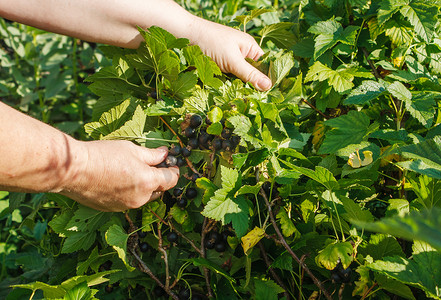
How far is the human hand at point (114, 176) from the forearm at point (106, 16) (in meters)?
0.66

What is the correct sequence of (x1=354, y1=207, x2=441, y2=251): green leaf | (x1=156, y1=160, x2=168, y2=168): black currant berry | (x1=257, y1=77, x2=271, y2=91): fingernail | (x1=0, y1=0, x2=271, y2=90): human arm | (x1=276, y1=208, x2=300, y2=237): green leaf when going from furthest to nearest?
(x1=0, y1=0, x2=271, y2=90): human arm → (x1=257, y1=77, x2=271, y2=91): fingernail → (x1=156, y1=160, x2=168, y2=168): black currant berry → (x1=276, y1=208, x2=300, y2=237): green leaf → (x1=354, y1=207, x2=441, y2=251): green leaf

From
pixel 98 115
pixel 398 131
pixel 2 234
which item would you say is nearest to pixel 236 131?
pixel 398 131

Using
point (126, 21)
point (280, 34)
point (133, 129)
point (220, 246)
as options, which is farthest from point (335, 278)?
point (126, 21)

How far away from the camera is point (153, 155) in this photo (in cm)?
143

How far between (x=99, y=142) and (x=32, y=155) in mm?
259

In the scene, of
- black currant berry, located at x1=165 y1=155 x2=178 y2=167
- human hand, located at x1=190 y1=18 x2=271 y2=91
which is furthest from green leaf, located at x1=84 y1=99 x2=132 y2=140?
human hand, located at x1=190 y1=18 x2=271 y2=91

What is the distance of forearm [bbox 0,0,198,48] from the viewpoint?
5.74 feet

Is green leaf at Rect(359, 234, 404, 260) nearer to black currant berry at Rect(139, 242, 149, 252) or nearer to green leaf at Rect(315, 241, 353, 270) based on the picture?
green leaf at Rect(315, 241, 353, 270)

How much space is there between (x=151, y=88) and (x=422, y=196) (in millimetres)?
1150

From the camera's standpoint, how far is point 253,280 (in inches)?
54.4

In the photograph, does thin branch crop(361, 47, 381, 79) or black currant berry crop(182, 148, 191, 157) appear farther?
thin branch crop(361, 47, 381, 79)

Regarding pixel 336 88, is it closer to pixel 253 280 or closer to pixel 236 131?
pixel 236 131

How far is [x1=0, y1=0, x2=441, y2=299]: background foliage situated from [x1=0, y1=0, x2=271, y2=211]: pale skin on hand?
98mm

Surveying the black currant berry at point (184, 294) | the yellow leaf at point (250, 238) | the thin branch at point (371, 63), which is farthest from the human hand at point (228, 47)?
the black currant berry at point (184, 294)
